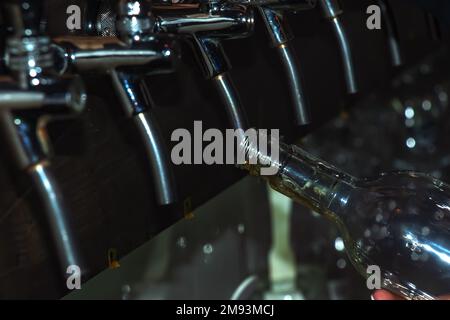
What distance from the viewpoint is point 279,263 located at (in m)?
1.41

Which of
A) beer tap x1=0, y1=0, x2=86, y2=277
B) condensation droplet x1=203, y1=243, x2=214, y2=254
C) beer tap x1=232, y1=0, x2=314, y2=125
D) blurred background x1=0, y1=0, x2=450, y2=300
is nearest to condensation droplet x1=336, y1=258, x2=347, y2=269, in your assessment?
blurred background x1=0, y1=0, x2=450, y2=300

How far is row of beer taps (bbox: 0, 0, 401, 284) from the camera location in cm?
51

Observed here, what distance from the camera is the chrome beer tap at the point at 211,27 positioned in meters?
0.67

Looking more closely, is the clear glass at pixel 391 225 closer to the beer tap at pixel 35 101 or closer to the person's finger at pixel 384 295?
the person's finger at pixel 384 295

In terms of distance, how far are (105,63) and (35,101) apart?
88mm

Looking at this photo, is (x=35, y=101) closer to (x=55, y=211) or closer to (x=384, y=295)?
(x=55, y=211)

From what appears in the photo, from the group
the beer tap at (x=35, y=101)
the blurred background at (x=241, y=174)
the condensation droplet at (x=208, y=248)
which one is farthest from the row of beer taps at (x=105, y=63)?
the condensation droplet at (x=208, y=248)

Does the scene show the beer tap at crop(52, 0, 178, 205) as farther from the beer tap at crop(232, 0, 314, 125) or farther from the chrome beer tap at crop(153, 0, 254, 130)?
the beer tap at crop(232, 0, 314, 125)

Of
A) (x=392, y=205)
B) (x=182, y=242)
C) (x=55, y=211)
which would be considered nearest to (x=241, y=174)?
(x=182, y=242)
